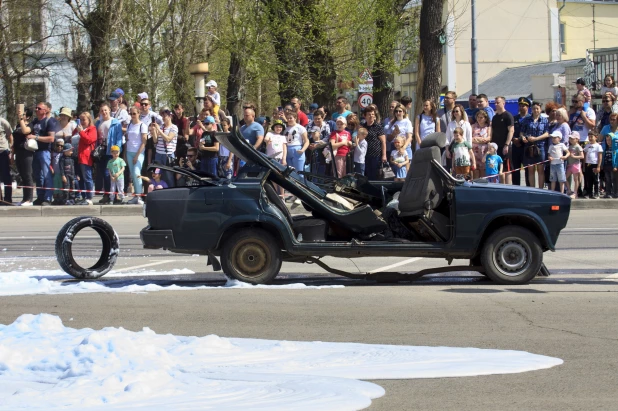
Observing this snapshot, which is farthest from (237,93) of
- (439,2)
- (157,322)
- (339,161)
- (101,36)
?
(157,322)

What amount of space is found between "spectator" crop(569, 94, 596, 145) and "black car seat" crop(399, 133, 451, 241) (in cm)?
1067

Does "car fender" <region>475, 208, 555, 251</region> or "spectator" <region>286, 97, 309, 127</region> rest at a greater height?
"spectator" <region>286, 97, 309, 127</region>

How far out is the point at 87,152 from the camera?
20.9m

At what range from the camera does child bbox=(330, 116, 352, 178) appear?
782 inches

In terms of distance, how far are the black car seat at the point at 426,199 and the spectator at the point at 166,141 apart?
35.3 ft

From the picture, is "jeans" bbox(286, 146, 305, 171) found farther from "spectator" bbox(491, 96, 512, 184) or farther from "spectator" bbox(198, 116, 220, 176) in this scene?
"spectator" bbox(491, 96, 512, 184)

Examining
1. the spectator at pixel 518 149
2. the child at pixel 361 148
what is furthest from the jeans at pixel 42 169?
the spectator at pixel 518 149

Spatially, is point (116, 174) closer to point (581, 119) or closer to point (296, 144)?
point (296, 144)

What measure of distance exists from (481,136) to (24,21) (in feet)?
76.6

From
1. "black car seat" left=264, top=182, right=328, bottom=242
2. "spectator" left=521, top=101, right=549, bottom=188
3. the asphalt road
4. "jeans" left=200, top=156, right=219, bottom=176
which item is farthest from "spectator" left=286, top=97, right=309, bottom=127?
"black car seat" left=264, top=182, right=328, bottom=242

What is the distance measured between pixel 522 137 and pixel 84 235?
365 inches

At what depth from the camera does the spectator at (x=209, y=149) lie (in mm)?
19891

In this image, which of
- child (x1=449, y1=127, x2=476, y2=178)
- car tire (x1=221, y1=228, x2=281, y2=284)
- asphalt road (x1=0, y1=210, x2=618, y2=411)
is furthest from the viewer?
child (x1=449, y1=127, x2=476, y2=178)

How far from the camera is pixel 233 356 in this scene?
6914 mm
